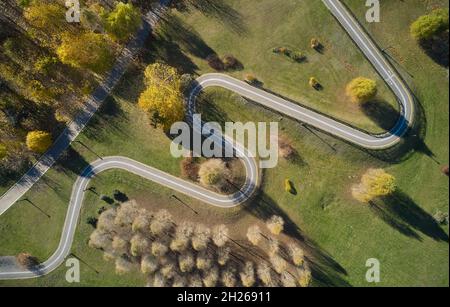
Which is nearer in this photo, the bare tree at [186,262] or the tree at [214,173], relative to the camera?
the bare tree at [186,262]

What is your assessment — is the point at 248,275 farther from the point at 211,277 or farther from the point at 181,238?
the point at 181,238

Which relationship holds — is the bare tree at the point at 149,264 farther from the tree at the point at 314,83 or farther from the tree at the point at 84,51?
the tree at the point at 314,83

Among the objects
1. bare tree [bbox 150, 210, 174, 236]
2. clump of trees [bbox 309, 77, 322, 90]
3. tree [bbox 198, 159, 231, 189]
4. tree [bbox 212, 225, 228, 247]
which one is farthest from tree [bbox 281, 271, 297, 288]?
clump of trees [bbox 309, 77, 322, 90]

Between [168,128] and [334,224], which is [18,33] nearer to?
[168,128]

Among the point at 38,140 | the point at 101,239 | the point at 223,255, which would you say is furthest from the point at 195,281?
the point at 38,140

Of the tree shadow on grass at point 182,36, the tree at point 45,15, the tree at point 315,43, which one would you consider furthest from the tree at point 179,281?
the tree at point 45,15

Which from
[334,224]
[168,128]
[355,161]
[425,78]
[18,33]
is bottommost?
[334,224]
